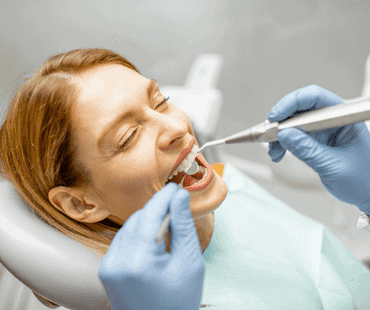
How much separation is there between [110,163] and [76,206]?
0.18 m

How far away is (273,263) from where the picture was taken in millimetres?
1049

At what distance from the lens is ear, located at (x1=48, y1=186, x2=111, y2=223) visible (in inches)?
32.2

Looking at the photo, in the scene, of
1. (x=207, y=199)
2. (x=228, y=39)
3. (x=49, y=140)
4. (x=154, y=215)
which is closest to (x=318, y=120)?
(x=207, y=199)

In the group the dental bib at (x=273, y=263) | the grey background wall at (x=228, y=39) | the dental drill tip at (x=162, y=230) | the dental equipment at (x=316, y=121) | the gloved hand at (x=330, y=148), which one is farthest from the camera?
the grey background wall at (x=228, y=39)

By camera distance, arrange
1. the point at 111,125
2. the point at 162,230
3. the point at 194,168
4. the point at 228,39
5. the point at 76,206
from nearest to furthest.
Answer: the point at 162,230, the point at 111,125, the point at 76,206, the point at 194,168, the point at 228,39

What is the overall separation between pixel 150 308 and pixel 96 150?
36cm

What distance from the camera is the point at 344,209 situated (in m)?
1.90

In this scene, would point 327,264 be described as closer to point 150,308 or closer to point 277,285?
point 277,285

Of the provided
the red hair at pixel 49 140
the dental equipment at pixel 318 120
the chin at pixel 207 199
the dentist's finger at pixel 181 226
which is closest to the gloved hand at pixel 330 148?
the dental equipment at pixel 318 120

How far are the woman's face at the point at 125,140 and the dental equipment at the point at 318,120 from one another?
160 mm

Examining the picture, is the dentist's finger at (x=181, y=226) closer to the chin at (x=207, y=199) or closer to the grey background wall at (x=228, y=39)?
the chin at (x=207, y=199)

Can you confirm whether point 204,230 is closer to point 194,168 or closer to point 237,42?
point 194,168

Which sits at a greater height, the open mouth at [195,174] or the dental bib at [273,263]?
the open mouth at [195,174]

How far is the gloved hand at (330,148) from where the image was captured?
0.81m
